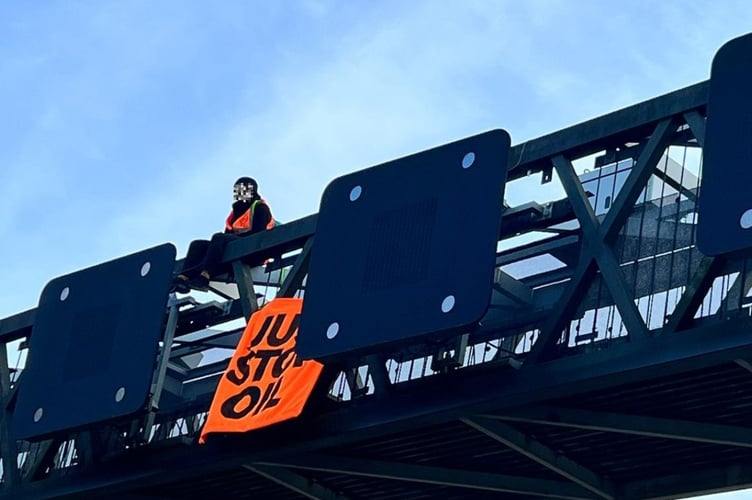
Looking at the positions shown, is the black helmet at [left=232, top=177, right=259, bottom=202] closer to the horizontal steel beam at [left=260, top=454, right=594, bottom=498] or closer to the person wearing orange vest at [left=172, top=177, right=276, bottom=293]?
the person wearing orange vest at [left=172, top=177, right=276, bottom=293]

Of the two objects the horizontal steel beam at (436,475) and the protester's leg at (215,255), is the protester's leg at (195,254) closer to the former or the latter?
the protester's leg at (215,255)

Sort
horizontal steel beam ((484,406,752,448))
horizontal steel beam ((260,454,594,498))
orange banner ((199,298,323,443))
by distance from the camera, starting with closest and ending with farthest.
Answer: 1. horizontal steel beam ((484,406,752,448))
2. orange banner ((199,298,323,443))
3. horizontal steel beam ((260,454,594,498))

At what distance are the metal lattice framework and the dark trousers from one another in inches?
8.4

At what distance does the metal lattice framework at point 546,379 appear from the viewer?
19672 mm

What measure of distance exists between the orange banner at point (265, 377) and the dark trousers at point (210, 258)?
1429 mm

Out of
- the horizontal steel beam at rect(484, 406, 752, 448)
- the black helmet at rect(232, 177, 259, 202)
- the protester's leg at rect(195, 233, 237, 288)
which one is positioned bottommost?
the horizontal steel beam at rect(484, 406, 752, 448)

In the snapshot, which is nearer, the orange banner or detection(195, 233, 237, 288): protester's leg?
the orange banner

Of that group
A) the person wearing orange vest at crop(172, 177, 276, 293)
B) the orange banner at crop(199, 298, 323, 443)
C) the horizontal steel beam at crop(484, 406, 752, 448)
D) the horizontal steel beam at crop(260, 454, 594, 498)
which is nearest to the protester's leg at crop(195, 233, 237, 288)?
the person wearing orange vest at crop(172, 177, 276, 293)

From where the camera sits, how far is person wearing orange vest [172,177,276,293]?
24578 millimetres

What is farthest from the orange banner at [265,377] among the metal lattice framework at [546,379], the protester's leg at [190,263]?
the protester's leg at [190,263]

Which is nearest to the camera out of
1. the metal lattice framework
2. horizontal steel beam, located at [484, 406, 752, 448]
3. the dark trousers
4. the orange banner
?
the metal lattice framework

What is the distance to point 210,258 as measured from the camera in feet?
80.6

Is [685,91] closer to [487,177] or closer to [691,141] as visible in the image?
[691,141]

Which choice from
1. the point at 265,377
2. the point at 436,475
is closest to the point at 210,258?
the point at 265,377
